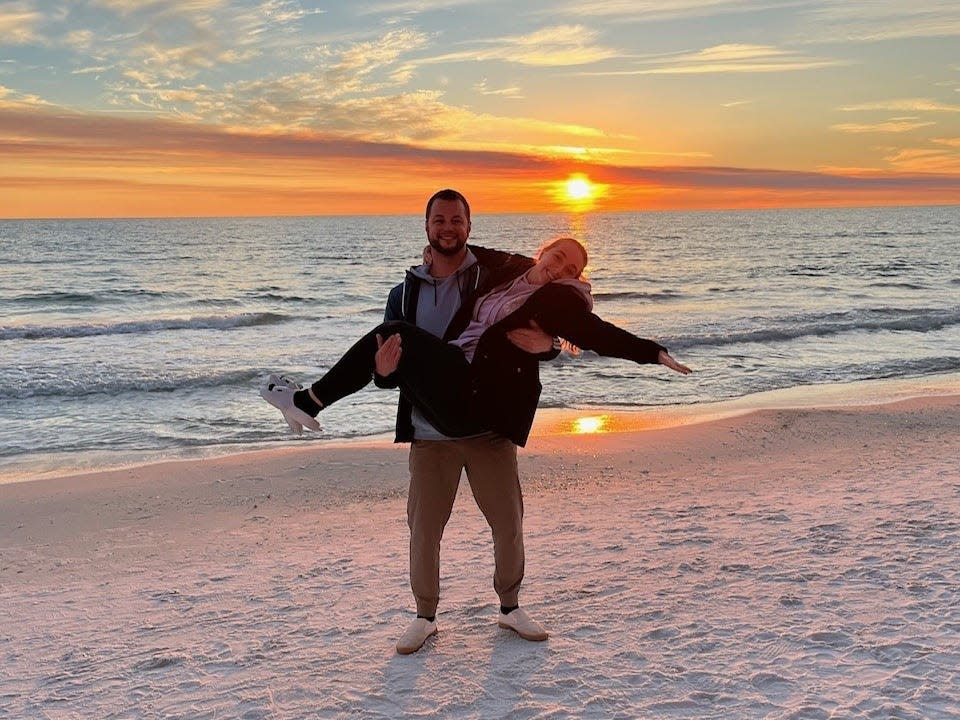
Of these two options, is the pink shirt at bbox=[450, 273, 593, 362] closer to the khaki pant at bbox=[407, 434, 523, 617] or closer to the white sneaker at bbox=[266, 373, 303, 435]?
the khaki pant at bbox=[407, 434, 523, 617]

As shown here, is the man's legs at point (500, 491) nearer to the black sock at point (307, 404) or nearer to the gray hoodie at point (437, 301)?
the gray hoodie at point (437, 301)

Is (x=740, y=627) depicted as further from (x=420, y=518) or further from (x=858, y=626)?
(x=420, y=518)

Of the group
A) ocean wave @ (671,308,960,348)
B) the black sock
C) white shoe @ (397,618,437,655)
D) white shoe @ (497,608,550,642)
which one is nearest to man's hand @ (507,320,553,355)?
the black sock

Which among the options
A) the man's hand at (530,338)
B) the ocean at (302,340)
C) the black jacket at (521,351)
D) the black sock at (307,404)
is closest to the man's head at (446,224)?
the black jacket at (521,351)

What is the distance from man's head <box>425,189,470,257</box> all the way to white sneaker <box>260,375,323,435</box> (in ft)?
3.19

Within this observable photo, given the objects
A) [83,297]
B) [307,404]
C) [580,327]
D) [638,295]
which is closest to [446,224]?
[580,327]

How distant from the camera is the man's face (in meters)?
3.83

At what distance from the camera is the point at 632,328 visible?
24.1m

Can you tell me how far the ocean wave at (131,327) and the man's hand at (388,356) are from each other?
21.5 metres

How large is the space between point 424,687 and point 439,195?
2.30 m

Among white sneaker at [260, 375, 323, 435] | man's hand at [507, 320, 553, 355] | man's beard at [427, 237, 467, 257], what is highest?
man's beard at [427, 237, 467, 257]

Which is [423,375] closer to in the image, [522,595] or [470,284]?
[470,284]

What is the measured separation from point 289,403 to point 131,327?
22279mm

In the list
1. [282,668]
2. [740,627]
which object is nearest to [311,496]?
[282,668]
